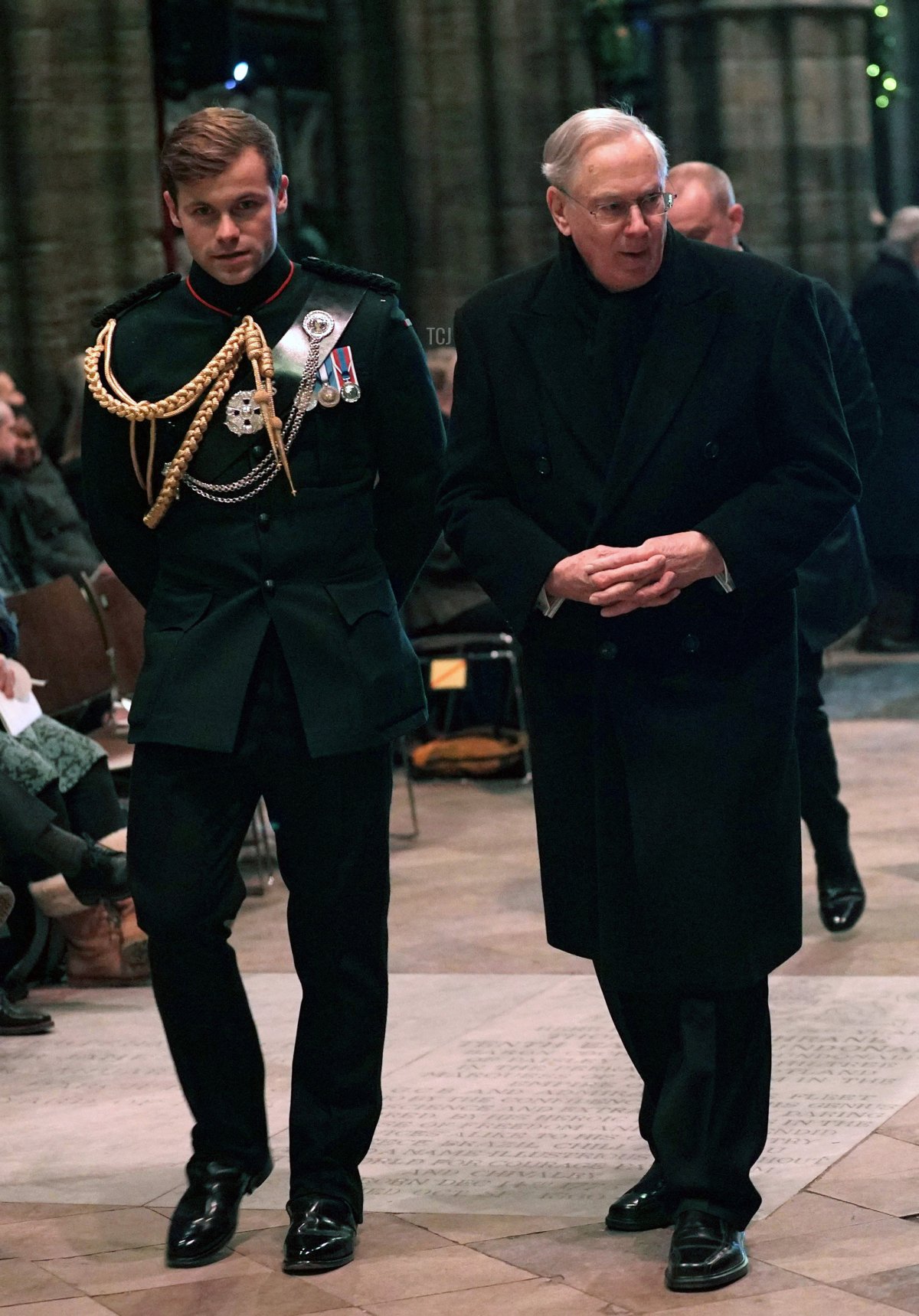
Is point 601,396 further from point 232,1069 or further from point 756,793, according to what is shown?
point 232,1069

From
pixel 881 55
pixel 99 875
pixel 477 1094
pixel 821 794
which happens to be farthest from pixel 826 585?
pixel 881 55

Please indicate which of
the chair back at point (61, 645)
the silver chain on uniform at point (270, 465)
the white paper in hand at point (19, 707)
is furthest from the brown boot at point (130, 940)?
the silver chain on uniform at point (270, 465)

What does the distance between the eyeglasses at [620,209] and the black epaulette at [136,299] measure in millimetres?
817

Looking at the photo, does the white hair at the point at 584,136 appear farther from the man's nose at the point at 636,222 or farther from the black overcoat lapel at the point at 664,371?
the black overcoat lapel at the point at 664,371

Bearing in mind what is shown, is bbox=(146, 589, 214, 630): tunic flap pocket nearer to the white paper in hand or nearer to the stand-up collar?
the stand-up collar

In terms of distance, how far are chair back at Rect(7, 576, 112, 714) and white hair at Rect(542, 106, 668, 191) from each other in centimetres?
364

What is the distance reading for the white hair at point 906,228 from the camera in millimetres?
12016

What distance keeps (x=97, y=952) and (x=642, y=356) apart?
126 inches

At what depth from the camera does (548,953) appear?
661 cm

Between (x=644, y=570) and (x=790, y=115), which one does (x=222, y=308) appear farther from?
(x=790, y=115)

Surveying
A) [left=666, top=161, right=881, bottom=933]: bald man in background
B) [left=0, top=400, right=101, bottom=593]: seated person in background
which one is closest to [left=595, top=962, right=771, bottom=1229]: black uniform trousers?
[left=666, top=161, right=881, bottom=933]: bald man in background

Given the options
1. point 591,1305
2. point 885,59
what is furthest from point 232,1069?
point 885,59

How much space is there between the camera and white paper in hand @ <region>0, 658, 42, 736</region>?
6.60 metres

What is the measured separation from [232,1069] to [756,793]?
109cm
